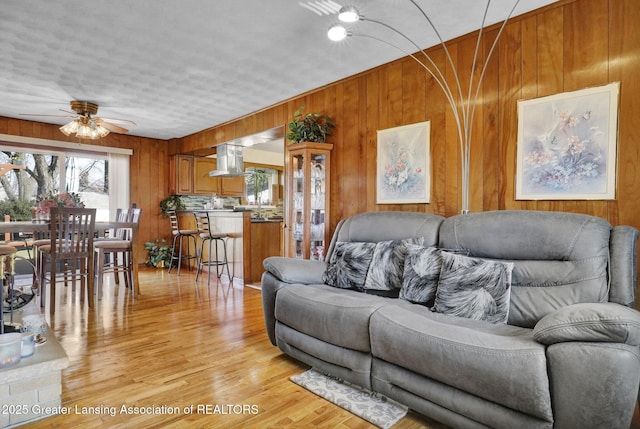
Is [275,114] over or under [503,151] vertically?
over

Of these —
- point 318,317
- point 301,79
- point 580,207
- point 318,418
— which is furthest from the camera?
point 301,79

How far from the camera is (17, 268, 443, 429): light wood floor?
5.70 ft

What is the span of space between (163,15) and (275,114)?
7.23 feet

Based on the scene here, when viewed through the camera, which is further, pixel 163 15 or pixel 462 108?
pixel 462 108

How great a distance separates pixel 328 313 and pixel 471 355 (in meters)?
0.82

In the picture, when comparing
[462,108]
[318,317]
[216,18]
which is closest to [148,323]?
[318,317]

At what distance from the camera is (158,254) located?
20.8 ft

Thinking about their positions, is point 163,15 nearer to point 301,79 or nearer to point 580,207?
point 301,79

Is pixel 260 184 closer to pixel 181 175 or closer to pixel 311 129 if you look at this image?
pixel 181 175

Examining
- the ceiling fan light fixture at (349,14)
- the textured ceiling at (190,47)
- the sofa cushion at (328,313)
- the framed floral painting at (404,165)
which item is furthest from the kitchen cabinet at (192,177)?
the ceiling fan light fixture at (349,14)

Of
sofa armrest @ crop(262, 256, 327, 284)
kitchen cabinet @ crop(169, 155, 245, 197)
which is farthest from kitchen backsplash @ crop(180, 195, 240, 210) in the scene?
sofa armrest @ crop(262, 256, 327, 284)

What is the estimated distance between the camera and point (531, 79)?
246 centimetres

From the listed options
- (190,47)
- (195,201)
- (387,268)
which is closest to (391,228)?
(387,268)

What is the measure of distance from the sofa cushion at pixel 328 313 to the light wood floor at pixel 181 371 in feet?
1.09
